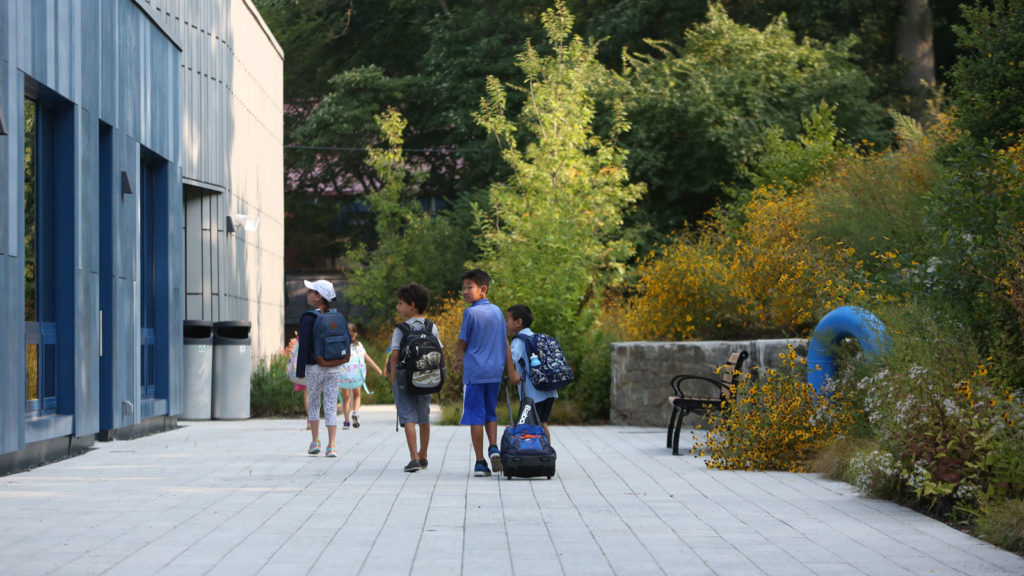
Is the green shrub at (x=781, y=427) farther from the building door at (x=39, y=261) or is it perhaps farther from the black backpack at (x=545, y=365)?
the building door at (x=39, y=261)

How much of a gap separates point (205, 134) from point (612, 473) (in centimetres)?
1186

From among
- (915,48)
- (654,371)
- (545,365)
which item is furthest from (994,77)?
(915,48)

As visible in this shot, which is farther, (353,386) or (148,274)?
(353,386)

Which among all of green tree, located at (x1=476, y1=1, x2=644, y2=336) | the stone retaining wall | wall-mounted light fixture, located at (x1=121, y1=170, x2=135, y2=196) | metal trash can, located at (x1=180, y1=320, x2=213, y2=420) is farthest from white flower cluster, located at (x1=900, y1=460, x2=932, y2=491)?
metal trash can, located at (x1=180, y1=320, x2=213, y2=420)

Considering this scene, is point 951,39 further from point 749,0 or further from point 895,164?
point 895,164

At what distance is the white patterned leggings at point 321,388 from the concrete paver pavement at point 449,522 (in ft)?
2.01

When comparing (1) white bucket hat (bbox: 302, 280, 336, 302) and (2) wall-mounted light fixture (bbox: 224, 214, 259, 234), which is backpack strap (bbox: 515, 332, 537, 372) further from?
(2) wall-mounted light fixture (bbox: 224, 214, 259, 234)

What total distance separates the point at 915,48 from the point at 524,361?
2631cm

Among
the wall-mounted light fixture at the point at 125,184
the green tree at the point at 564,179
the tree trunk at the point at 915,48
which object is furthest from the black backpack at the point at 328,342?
the tree trunk at the point at 915,48

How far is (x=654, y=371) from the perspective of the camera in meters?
17.7

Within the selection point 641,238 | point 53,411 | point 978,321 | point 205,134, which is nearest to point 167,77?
point 205,134

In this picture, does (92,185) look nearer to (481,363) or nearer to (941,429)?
(481,363)

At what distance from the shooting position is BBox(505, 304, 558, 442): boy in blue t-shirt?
1165 cm

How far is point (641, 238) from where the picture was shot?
3117 cm
